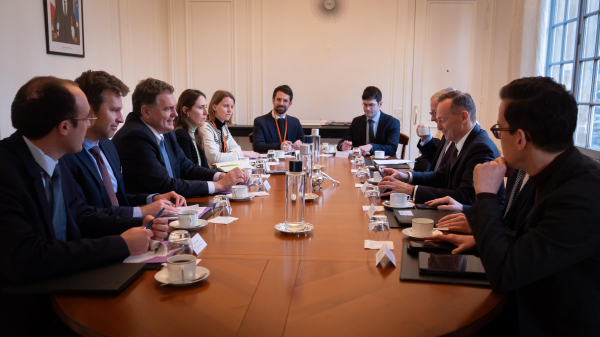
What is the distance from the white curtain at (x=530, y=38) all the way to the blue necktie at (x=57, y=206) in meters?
4.65

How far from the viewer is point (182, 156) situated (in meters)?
3.40

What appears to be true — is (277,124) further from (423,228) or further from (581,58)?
(423,228)

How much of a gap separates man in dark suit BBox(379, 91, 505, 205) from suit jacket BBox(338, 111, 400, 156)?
1986mm

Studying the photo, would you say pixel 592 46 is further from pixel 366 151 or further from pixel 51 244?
pixel 51 244

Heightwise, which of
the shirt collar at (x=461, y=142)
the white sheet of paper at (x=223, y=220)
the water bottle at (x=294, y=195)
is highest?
the shirt collar at (x=461, y=142)

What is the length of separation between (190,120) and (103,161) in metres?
1.64

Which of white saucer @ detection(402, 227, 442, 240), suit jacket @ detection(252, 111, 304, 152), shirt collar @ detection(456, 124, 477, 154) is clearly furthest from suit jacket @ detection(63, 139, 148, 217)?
suit jacket @ detection(252, 111, 304, 152)

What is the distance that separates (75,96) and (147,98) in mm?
1270

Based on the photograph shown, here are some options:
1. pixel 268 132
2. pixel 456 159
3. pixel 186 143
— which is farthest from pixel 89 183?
pixel 268 132

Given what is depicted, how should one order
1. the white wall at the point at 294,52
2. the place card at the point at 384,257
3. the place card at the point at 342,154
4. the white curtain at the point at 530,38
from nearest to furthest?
the place card at the point at 384,257, the place card at the point at 342,154, the white curtain at the point at 530,38, the white wall at the point at 294,52

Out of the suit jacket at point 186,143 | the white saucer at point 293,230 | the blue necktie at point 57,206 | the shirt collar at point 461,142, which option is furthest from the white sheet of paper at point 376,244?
the suit jacket at point 186,143

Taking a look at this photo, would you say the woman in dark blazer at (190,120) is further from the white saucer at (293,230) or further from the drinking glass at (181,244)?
the drinking glass at (181,244)

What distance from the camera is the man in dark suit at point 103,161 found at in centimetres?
212

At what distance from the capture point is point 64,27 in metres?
4.67
